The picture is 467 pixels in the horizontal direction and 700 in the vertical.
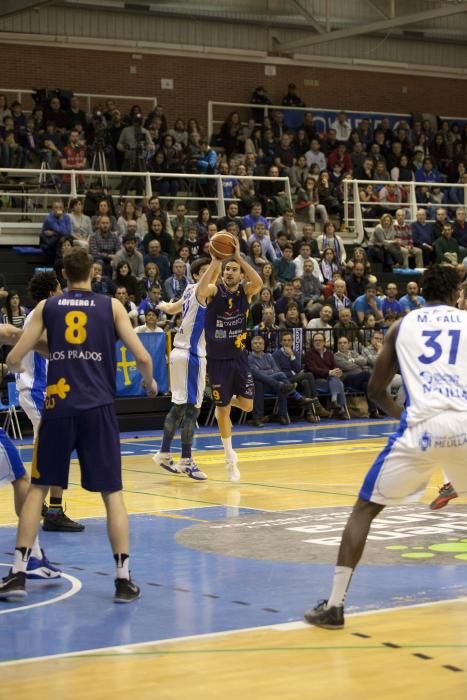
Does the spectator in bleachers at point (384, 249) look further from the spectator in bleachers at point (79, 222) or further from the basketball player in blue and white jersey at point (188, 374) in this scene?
the basketball player in blue and white jersey at point (188, 374)

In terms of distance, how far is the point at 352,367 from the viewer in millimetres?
19844

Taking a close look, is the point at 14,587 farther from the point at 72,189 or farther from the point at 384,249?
the point at 384,249

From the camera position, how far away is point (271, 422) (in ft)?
63.1

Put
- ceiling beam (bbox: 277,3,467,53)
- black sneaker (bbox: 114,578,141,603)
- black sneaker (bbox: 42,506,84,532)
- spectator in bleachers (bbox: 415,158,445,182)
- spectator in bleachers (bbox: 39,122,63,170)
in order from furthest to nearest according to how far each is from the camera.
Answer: spectator in bleachers (bbox: 415,158,445,182), ceiling beam (bbox: 277,3,467,53), spectator in bleachers (bbox: 39,122,63,170), black sneaker (bbox: 42,506,84,532), black sneaker (bbox: 114,578,141,603)

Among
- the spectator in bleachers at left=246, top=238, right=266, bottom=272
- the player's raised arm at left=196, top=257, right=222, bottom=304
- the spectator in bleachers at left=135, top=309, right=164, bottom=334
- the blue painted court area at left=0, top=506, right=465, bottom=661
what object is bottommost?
the blue painted court area at left=0, top=506, right=465, bottom=661

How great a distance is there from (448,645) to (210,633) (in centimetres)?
122

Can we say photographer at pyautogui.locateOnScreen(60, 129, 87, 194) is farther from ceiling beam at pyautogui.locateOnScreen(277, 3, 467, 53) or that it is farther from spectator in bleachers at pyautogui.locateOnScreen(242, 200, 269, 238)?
ceiling beam at pyautogui.locateOnScreen(277, 3, 467, 53)

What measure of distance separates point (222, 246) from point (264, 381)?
7123 millimetres

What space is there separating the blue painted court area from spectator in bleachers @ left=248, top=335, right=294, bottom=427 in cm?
934

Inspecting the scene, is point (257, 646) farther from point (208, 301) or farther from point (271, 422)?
point (271, 422)

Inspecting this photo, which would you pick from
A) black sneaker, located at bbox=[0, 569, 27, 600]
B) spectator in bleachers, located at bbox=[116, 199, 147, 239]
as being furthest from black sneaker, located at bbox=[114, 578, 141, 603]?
spectator in bleachers, located at bbox=[116, 199, 147, 239]

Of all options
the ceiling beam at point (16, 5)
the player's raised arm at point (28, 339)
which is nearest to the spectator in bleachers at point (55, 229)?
the ceiling beam at point (16, 5)

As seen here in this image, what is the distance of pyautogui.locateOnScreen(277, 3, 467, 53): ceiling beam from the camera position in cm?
2722

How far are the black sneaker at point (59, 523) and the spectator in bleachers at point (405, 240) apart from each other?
1625cm
